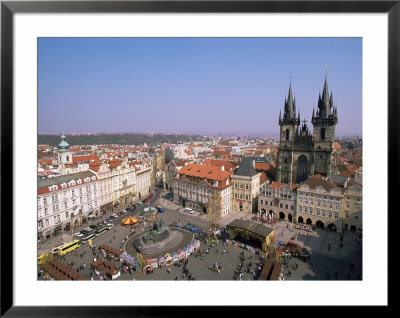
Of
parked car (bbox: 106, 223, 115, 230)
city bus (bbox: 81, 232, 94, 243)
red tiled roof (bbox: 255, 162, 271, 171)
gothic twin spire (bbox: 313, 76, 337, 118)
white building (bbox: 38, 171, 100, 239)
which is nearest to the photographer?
white building (bbox: 38, 171, 100, 239)

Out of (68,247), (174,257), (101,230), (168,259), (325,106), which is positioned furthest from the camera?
(325,106)

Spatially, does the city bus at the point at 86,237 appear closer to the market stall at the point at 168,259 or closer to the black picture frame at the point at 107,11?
the market stall at the point at 168,259

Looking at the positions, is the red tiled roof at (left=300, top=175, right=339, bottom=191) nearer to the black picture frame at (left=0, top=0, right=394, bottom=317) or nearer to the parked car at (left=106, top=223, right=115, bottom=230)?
the black picture frame at (left=0, top=0, right=394, bottom=317)

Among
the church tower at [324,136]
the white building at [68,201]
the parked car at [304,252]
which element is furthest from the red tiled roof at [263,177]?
the white building at [68,201]

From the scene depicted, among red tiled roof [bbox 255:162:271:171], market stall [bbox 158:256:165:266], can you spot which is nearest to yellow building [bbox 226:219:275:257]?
market stall [bbox 158:256:165:266]

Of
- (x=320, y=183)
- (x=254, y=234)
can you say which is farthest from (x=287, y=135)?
(x=254, y=234)

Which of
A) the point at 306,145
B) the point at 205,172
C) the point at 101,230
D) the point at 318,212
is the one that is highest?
the point at 306,145

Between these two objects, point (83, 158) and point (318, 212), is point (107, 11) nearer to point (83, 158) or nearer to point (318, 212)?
point (318, 212)
